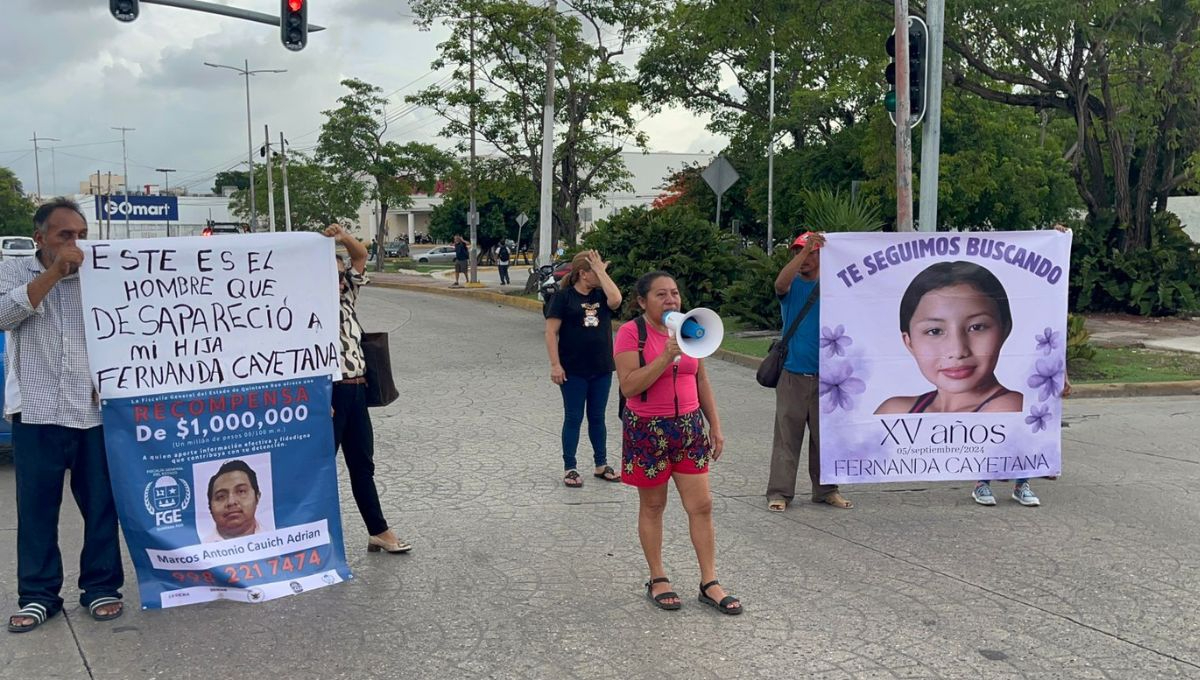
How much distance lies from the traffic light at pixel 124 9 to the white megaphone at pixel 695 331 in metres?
14.1

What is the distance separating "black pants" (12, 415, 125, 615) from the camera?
473cm

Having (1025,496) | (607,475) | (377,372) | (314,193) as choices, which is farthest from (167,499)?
(314,193)

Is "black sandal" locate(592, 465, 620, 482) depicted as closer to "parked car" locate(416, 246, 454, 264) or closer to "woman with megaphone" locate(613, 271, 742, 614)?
"woman with megaphone" locate(613, 271, 742, 614)

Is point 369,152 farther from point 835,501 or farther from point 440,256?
point 835,501

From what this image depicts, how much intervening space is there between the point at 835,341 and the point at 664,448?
2294 millimetres

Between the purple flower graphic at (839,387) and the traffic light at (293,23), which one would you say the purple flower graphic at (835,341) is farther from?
the traffic light at (293,23)

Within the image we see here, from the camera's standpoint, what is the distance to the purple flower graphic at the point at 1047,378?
7.13 m

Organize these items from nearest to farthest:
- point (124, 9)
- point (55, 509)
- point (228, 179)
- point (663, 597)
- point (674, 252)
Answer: point (55, 509), point (663, 597), point (124, 9), point (674, 252), point (228, 179)

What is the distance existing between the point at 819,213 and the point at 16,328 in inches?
429

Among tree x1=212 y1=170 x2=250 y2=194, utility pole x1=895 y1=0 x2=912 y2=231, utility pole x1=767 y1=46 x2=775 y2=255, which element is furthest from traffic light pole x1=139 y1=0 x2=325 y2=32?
tree x1=212 y1=170 x2=250 y2=194

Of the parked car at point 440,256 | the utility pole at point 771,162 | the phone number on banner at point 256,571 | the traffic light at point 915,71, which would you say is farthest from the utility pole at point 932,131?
the parked car at point 440,256

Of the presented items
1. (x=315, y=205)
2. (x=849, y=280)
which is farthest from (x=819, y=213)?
(x=315, y=205)

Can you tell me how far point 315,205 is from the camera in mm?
56781

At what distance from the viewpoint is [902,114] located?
12.4m
